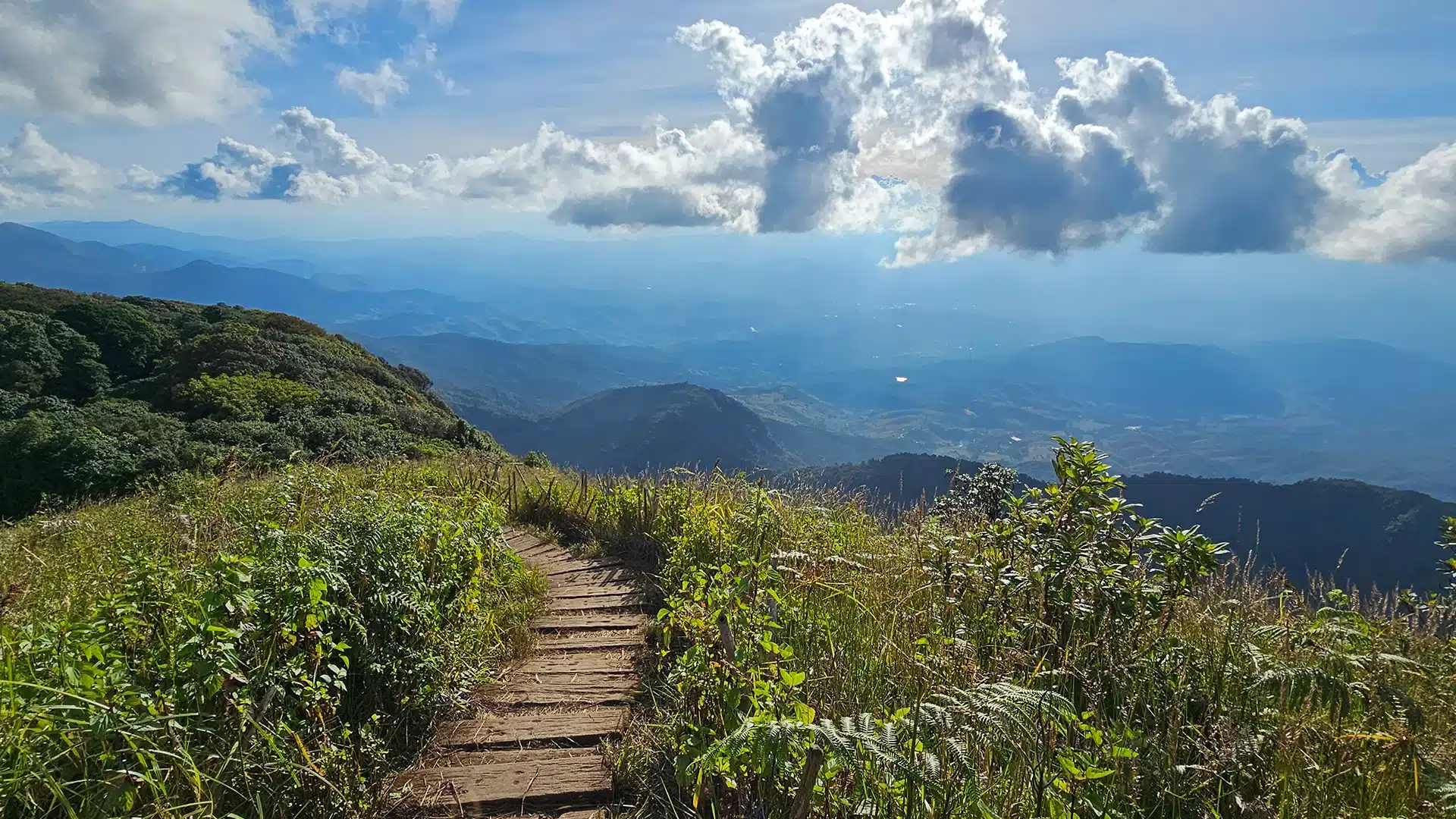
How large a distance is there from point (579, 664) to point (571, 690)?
17.1 inches

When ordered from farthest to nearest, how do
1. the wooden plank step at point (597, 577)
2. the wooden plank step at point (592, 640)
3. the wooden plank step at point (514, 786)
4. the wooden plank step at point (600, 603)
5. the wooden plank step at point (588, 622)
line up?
the wooden plank step at point (597, 577) < the wooden plank step at point (600, 603) < the wooden plank step at point (588, 622) < the wooden plank step at point (592, 640) < the wooden plank step at point (514, 786)

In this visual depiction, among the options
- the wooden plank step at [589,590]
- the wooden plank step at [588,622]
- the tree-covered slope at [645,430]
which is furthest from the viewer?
the tree-covered slope at [645,430]

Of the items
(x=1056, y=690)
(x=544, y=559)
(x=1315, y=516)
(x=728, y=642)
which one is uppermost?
(x=728, y=642)

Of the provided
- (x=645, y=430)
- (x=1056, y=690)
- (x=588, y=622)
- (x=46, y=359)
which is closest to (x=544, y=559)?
(x=588, y=622)

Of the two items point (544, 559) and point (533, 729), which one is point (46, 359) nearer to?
point (544, 559)

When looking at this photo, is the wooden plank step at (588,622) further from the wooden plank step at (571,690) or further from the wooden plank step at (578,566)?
the wooden plank step at (578,566)

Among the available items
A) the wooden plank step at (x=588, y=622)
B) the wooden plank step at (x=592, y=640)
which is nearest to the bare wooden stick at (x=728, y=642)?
the wooden plank step at (x=592, y=640)

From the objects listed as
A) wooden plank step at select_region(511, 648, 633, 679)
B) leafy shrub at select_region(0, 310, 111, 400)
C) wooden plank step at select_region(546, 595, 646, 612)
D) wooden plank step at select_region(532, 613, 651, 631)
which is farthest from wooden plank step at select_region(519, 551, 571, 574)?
leafy shrub at select_region(0, 310, 111, 400)

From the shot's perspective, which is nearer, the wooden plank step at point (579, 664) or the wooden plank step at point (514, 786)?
the wooden plank step at point (514, 786)

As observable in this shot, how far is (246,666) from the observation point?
2.68m

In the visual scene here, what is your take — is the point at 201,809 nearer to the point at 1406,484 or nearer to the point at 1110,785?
the point at 1110,785

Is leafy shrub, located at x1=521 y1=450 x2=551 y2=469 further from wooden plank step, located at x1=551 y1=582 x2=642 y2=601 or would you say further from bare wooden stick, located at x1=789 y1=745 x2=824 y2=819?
bare wooden stick, located at x1=789 y1=745 x2=824 y2=819

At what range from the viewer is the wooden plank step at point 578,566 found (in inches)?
274

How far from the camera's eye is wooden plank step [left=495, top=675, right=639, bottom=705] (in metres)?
4.22
